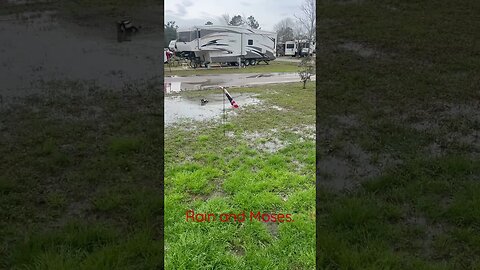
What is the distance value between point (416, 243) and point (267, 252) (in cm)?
61

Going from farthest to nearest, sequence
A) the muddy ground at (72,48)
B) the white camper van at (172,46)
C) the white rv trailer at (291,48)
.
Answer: the white rv trailer at (291,48), the muddy ground at (72,48), the white camper van at (172,46)

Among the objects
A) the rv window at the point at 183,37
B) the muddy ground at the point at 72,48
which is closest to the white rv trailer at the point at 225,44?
the rv window at the point at 183,37

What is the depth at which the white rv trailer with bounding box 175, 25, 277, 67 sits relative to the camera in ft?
4.45

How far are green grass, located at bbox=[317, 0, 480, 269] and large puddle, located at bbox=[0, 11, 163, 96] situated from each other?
77 cm

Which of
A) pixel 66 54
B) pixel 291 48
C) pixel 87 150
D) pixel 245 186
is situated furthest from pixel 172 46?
pixel 66 54

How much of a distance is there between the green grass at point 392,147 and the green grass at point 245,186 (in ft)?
0.38

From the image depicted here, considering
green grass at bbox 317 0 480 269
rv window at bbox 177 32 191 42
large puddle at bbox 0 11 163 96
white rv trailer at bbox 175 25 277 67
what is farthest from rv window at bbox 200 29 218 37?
green grass at bbox 317 0 480 269

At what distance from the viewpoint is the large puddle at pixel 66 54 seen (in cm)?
136

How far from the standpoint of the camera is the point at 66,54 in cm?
224

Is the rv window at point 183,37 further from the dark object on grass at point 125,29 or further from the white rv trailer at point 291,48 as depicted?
the white rv trailer at point 291,48

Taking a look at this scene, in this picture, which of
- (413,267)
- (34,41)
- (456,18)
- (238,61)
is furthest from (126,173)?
(456,18)

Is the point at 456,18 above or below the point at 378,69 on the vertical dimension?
above

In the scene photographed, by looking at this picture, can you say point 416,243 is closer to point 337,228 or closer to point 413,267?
point 413,267

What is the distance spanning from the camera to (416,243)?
4.40 feet
